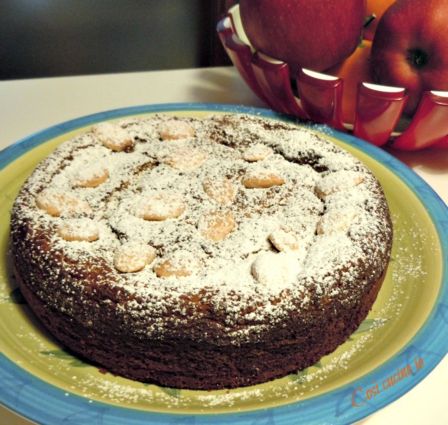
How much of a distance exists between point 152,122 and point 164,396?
597mm

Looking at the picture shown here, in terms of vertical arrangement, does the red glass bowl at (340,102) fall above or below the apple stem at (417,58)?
below

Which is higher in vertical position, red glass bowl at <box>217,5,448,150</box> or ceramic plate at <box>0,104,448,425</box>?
red glass bowl at <box>217,5,448,150</box>

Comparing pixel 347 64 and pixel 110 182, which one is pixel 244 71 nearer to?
pixel 347 64

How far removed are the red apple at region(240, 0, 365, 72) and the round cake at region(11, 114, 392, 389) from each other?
32 cm

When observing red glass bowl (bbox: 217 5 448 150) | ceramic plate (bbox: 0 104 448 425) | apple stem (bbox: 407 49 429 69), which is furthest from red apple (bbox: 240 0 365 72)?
ceramic plate (bbox: 0 104 448 425)

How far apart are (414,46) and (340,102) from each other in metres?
0.19

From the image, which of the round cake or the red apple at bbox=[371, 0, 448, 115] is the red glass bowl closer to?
the red apple at bbox=[371, 0, 448, 115]

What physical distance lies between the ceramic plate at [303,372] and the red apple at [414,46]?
0.97 feet

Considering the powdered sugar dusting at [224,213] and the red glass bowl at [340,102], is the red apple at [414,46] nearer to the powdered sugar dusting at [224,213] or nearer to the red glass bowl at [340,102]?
the red glass bowl at [340,102]

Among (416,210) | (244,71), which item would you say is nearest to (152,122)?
(244,71)

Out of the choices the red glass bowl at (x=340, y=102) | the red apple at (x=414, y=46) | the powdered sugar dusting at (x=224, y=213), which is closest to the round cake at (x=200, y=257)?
the powdered sugar dusting at (x=224, y=213)

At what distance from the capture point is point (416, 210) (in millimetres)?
1046

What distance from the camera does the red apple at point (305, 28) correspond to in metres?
1.25

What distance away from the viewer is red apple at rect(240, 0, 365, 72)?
4.10 feet
